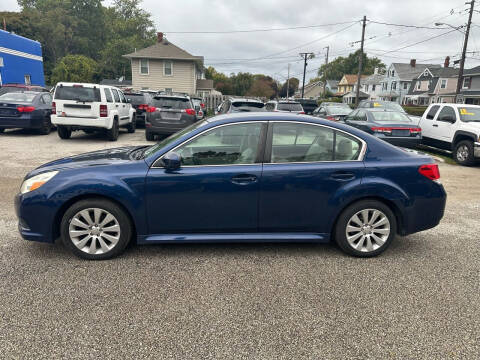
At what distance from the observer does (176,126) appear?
39.8 ft

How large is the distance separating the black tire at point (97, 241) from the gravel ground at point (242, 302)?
0.35 feet

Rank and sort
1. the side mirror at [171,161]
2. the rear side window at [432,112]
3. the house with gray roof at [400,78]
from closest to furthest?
1. the side mirror at [171,161]
2. the rear side window at [432,112]
3. the house with gray roof at [400,78]

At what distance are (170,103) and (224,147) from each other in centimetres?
906

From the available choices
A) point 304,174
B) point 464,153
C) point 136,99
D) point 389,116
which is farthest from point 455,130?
point 136,99

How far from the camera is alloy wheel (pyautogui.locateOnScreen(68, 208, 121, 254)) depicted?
3.62m

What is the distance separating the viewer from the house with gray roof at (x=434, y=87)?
50.3 m

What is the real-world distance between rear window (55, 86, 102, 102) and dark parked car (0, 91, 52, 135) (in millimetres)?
1894

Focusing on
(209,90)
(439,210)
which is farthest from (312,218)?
(209,90)

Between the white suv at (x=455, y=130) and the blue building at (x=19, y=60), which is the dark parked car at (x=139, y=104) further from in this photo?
the white suv at (x=455, y=130)

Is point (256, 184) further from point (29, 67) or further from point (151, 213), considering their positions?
point (29, 67)

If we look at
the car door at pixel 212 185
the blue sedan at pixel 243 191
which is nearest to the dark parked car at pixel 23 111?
the blue sedan at pixel 243 191

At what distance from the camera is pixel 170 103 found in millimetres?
12242

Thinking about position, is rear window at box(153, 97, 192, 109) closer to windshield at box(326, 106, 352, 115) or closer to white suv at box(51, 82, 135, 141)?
white suv at box(51, 82, 135, 141)

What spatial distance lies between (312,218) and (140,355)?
2195mm
